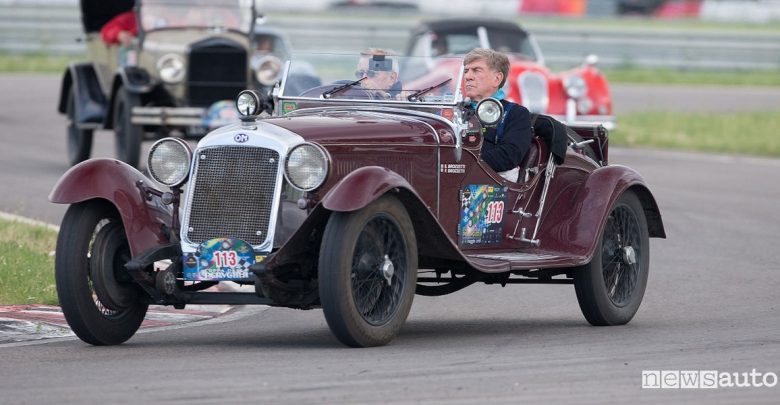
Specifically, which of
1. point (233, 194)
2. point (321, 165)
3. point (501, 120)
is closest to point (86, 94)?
point (501, 120)

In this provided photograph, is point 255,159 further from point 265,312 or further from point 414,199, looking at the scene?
point 265,312

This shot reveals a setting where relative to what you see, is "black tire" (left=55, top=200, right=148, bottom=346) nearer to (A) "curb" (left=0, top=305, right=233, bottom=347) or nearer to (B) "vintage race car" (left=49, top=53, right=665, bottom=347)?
(B) "vintage race car" (left=49, top=53, right=665, bottom=347)

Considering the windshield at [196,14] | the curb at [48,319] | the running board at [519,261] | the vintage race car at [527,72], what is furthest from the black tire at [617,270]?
the vintage race car at [527,72]

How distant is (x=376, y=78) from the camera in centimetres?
854

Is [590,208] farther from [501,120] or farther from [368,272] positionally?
[368,272]

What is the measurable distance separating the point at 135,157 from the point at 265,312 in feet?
24.2

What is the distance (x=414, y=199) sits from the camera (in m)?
7.40

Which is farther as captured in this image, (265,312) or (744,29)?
(744,29)

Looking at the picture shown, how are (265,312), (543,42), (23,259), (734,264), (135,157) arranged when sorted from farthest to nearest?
(543,42) → (135,157) → (734,264) → (23,259) → (265,312)

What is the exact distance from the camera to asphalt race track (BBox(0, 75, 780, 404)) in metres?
6.02

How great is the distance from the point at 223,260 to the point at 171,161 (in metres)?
0.68

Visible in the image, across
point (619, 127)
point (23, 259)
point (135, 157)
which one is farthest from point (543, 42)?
point (23, 259)

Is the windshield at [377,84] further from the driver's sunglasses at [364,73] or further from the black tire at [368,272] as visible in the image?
the black tire at [368,272]

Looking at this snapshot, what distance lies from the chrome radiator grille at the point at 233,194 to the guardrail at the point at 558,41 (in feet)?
83.9
